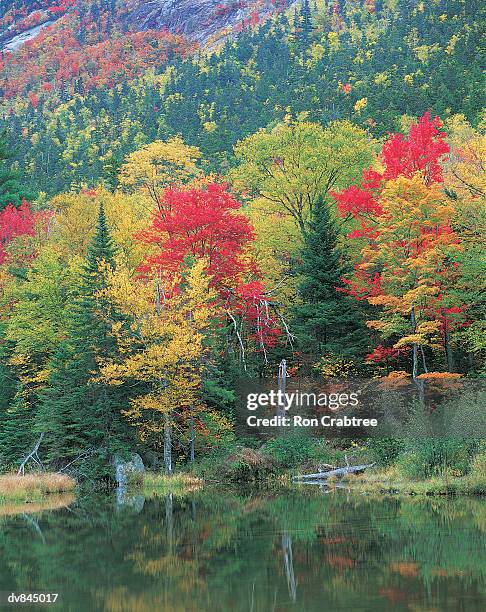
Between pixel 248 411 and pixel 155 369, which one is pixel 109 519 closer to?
pixel 155 369

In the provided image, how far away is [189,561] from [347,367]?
2339 centimetres

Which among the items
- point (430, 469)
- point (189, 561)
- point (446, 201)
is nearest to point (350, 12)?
point (446, 201)

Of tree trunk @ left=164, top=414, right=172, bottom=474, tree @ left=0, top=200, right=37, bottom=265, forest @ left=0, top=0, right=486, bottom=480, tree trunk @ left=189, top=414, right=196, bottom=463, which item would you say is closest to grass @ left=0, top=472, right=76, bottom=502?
forest @ left=0, top=0, right=486, bottom=480

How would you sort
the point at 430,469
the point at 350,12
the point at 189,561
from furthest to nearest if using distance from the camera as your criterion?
1. the point at 350,12
2. the point at 430,469
3. the point at 189,561

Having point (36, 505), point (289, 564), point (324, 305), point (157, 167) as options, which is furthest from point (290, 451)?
point (157, 167)

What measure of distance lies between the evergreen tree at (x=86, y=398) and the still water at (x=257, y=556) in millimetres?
7795

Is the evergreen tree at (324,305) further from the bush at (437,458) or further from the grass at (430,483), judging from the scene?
the bush at (437,458)

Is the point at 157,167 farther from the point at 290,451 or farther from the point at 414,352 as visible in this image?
the point at 290,451

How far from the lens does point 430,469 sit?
31391 millimetres

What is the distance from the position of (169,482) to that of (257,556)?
1701cm

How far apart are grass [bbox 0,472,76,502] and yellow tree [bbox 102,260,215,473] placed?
3690 millimetres

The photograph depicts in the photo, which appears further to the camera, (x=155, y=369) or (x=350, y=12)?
(x=350, y=12)

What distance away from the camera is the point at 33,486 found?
3472 cm

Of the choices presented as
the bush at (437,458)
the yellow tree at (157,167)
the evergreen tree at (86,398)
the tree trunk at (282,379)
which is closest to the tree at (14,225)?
the yellow tree at (157,167)
